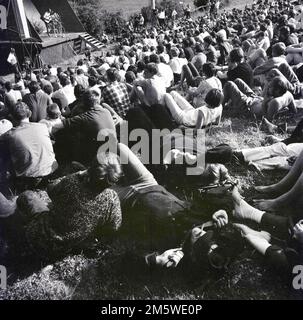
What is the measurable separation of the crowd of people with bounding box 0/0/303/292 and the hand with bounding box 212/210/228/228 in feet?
0.04

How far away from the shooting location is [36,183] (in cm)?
572

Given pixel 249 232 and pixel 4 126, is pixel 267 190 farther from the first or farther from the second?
pixel 4 126

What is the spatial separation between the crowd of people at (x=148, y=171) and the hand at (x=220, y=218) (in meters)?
0.01

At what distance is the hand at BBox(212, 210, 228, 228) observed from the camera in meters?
4.40

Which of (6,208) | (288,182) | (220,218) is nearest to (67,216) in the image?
(6,208)

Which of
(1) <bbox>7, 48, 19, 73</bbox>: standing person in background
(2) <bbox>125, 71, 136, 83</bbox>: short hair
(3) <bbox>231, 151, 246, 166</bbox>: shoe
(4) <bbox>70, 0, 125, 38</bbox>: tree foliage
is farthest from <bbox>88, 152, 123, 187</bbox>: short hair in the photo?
(4) <bbox>70, 0, 125, 38</bbox>: tree foliage

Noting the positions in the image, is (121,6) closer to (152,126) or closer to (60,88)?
(60,88)

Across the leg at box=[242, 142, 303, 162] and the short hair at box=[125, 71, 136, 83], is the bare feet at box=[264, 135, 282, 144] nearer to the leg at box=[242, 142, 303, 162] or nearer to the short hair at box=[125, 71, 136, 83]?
the leg at box=[242, 142, 303, 162]

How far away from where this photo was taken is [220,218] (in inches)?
175

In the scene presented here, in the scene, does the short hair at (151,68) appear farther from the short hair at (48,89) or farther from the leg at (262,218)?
the leg at (262,218)

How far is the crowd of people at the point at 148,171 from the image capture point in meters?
4.20

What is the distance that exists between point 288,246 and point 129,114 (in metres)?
3.31

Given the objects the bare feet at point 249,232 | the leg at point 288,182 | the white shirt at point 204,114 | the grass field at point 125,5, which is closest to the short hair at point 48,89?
the white shirt at point 204,114

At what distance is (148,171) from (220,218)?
3.37 ft
